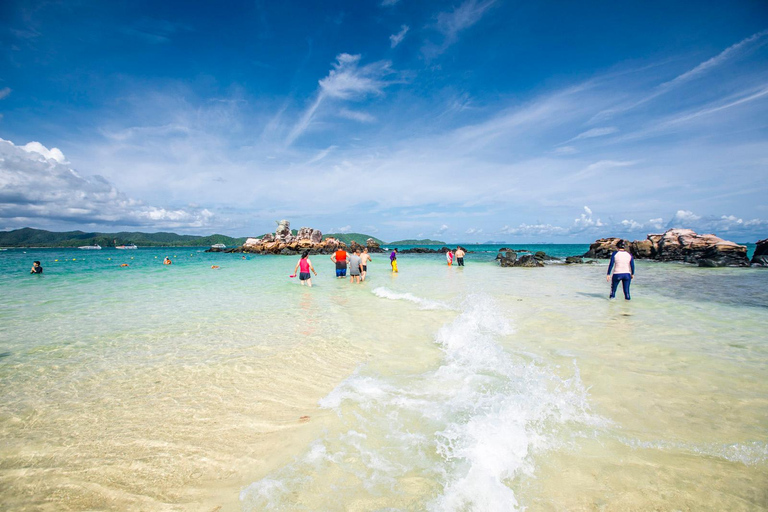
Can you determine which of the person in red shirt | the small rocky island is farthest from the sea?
the small rocky island

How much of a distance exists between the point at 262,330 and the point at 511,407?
264 inches

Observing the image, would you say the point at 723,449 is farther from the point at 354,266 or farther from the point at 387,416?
the point at 354,266

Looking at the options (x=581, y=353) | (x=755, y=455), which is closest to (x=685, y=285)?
(x=581, y=353)

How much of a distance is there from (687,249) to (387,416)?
49.1 metres

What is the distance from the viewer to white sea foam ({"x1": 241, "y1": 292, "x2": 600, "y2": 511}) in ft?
9.00

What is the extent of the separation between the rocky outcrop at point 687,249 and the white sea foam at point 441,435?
121 feet

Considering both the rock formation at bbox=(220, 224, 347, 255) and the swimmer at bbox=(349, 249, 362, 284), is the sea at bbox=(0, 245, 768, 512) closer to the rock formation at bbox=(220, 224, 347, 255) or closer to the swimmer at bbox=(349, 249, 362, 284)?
the swimmer at bbox=(349, 249, 362, 284)

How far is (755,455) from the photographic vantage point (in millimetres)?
3211

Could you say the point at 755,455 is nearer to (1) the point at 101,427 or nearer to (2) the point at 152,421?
(2) the point at 152,421

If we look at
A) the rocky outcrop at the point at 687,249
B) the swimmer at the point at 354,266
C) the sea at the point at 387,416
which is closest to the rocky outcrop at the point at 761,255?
the rocky outcrop at the point at 687,249

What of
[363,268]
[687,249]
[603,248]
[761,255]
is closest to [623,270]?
[363,268]

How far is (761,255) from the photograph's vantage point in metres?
29.8

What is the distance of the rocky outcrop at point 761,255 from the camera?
2844 cm

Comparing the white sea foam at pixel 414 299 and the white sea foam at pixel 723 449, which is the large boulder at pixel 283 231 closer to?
the white sea foam at pixel 414 299
